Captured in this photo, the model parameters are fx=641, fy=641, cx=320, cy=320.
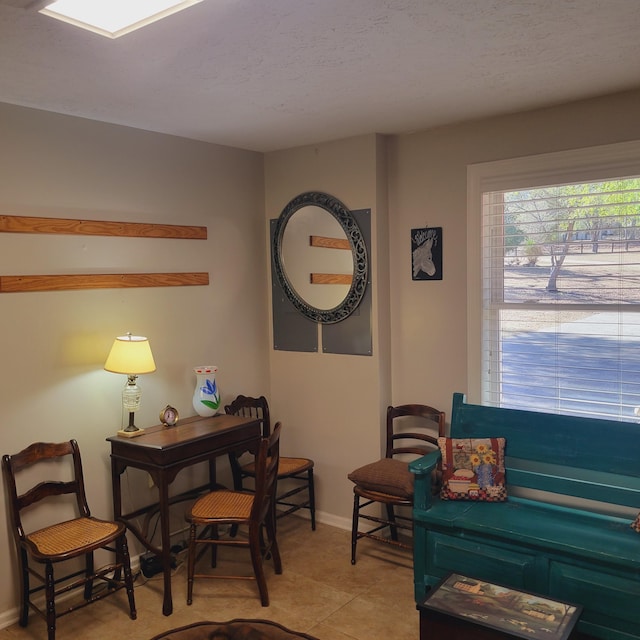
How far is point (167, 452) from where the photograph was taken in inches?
123

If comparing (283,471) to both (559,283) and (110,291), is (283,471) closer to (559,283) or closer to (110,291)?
(110,291)

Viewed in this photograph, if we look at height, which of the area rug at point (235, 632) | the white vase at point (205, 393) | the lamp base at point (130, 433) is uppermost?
the white vase at point (205, 393)

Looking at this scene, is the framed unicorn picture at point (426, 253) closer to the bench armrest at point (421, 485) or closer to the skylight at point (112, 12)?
the bench armrest at point (421, 485)

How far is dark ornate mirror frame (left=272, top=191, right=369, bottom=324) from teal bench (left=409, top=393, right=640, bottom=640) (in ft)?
3.18

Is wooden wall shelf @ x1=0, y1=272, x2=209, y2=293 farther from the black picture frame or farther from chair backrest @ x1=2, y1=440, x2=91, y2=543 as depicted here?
the black picture frame

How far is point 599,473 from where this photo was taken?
9.88 feet

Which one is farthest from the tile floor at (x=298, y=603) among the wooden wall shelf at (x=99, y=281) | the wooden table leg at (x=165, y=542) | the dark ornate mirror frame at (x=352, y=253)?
the wooden wall shelf at (x=99, y=281)

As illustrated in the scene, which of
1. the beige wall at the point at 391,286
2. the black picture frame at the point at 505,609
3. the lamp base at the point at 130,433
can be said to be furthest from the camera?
the beige wall at the point at 391,286

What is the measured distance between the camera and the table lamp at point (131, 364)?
126 inches

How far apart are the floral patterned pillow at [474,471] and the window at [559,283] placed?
1.31ft

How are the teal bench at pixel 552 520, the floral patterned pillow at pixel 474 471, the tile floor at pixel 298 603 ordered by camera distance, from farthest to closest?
1. the floral patterned pillow at pixel 474 471
2. the tile floor at pixel 298 603
3. the teal bench at pixel 552 520

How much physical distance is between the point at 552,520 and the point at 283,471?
158 cm

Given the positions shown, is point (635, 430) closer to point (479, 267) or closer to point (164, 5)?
point (479, 267)

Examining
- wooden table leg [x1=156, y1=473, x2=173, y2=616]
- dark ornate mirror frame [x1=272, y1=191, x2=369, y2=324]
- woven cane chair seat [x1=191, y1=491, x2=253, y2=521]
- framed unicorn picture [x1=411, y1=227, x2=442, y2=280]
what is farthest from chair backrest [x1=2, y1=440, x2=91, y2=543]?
framed unicorn picture [x1=411, y1=227, x2=442, y2=280]
